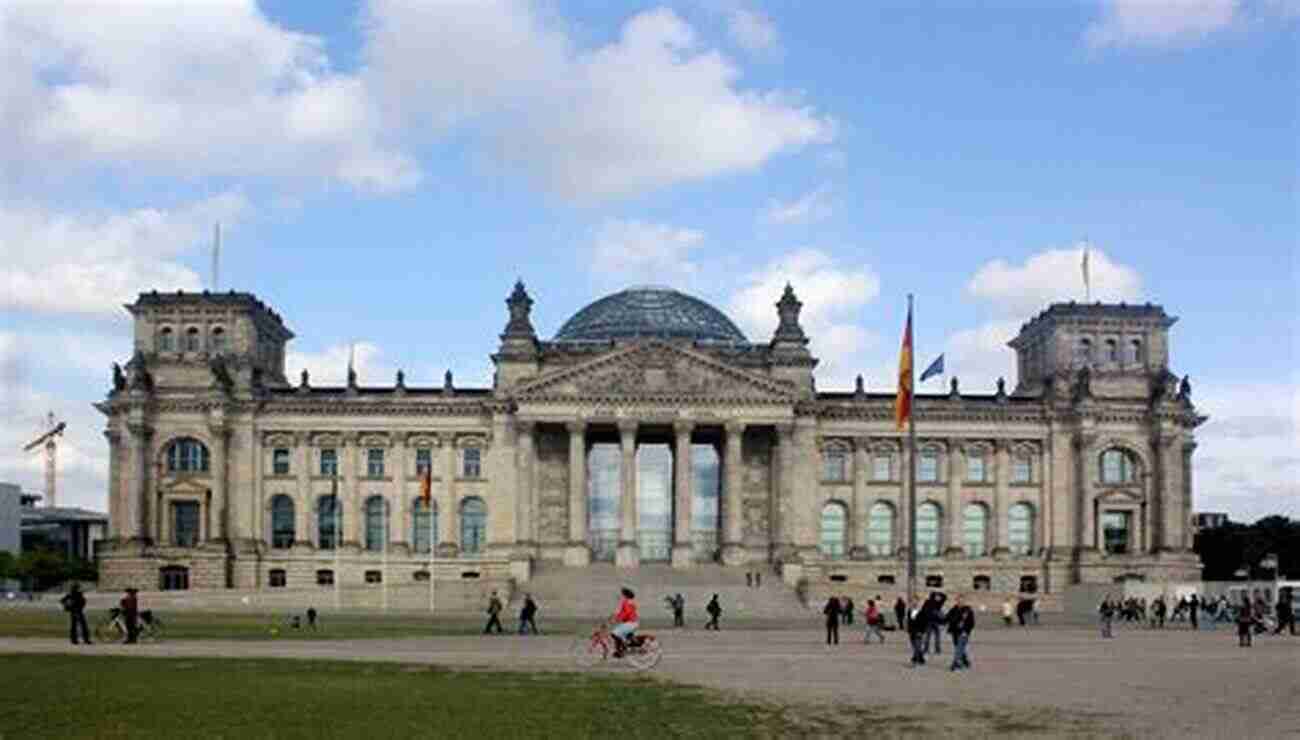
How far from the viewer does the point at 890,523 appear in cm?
14200

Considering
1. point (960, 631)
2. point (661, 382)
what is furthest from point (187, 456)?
point (960, 631)

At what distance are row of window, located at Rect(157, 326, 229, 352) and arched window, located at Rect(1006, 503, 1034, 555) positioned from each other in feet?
202

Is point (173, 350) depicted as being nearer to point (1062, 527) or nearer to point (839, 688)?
point (1062, 527)

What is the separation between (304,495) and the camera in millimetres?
139000

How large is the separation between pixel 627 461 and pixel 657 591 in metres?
15.7

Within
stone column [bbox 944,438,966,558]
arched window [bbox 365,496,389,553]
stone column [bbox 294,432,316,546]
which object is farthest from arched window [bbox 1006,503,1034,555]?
stone column [bbox 294,432,316,546]

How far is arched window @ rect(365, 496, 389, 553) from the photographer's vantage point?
459 ft

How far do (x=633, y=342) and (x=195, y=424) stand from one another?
110 feet

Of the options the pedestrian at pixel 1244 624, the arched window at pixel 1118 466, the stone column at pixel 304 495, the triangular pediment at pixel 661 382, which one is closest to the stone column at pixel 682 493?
the triangular pediment at pixel 661 382

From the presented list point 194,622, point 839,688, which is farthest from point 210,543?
point 839,688

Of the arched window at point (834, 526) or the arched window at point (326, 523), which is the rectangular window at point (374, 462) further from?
the arched window at point (834, 526)

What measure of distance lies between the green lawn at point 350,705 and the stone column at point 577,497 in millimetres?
89635

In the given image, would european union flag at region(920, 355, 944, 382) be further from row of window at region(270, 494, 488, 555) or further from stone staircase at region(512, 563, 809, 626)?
row of window at region(270, 494, 488, 555)

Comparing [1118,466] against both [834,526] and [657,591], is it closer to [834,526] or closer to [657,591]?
[834,526]
